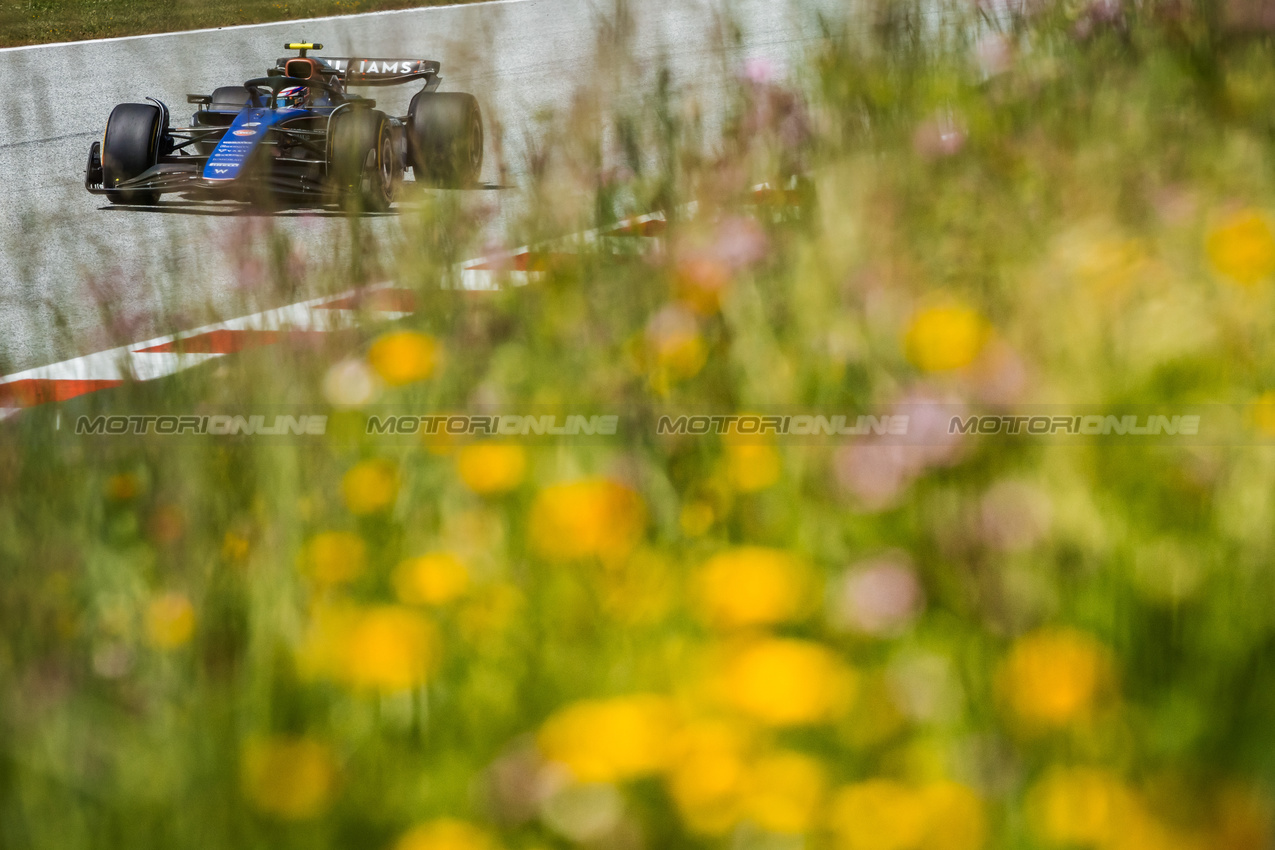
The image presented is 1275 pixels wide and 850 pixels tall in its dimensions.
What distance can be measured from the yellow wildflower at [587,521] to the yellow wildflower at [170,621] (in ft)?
1.16

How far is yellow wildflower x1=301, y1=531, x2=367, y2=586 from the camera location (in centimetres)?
Answer: 139

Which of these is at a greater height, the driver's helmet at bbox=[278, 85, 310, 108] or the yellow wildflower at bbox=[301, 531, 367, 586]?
the driver's helmet at bbox=[278, 85, 310, 108]

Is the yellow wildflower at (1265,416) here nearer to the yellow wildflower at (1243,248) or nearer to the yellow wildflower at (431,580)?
the yellow wildflower at (1243,248)

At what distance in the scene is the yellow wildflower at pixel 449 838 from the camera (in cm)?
97

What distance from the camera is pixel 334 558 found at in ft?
4.66

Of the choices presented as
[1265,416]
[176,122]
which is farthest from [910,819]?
[176,122]

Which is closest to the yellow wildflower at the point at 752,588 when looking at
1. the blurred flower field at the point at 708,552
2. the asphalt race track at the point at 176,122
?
the blurred flower field at the point at 708,552

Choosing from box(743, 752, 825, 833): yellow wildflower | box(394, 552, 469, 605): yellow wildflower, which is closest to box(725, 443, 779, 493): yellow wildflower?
box(394, 552, 469, 605): yellow wildflower

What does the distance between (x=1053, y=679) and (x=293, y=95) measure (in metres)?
5.90

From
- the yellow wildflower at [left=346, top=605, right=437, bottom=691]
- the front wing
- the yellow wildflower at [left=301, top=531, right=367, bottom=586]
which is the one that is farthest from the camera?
the front wing

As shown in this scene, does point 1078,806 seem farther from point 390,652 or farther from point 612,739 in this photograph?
point 390,652

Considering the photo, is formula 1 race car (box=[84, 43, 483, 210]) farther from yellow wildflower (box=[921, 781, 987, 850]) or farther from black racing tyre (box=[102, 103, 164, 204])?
yellow wildflower (box=[921, 781, 987, 850])

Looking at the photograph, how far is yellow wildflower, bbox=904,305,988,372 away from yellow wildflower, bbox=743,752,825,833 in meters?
0.69

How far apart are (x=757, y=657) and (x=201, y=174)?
542cm
